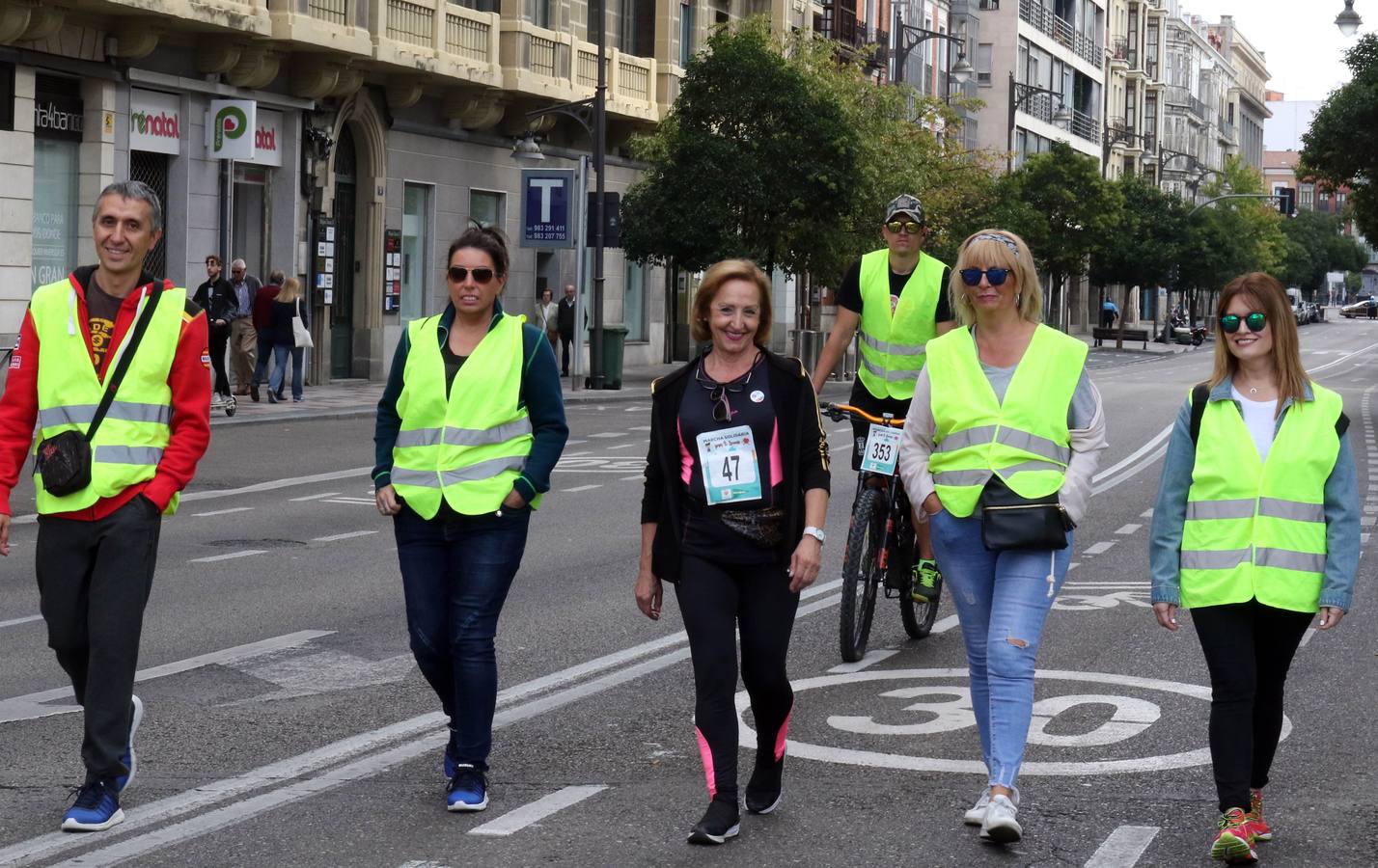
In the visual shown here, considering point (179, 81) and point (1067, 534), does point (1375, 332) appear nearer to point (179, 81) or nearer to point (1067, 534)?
point (179, 81)

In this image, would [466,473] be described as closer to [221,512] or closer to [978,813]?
[978,813]

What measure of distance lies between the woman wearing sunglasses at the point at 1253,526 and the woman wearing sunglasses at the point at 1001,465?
12.2 inches

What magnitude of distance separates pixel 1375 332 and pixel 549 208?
273 feet

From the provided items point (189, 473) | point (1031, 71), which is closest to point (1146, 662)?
point (189, 473)

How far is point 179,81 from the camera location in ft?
89.0

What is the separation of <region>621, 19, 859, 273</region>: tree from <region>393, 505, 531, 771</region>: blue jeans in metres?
28.9

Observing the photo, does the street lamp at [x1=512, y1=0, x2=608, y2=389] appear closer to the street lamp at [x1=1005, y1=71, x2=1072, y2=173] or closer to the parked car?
the street lamp at [x1=1005, y1=71, x2=1072, y2=173]

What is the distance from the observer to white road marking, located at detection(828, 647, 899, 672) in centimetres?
857

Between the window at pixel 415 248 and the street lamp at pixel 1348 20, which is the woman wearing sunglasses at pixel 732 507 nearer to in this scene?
the window at pixel 415 248

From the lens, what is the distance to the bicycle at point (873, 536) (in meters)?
8.65

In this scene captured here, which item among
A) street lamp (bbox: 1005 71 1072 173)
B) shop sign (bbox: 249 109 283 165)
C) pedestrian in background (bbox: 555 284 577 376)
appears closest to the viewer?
shop sign (bbox: 249 109 283 165)

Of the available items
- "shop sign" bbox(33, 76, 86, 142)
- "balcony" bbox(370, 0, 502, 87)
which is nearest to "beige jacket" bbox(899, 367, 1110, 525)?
"shop sign" bbox(33, 76, 86, 142)

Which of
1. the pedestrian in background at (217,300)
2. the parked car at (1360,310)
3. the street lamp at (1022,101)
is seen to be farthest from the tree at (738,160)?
the parked car at (1360,310)

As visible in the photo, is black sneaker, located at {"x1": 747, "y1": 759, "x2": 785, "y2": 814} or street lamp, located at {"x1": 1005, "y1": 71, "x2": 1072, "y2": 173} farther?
street lamp, located at {"x1": 1005, "y1": 71, "x2": 1072, "y2": 173}
